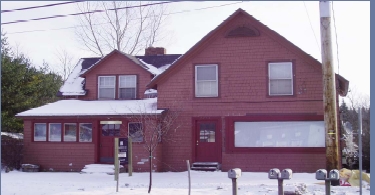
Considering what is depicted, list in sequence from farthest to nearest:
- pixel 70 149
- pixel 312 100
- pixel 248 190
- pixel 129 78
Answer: pixel 129 78, pixel 70 149, pixel 312 100, pixel 248 190

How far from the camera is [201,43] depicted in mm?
21422

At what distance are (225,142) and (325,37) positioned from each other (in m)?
7.34

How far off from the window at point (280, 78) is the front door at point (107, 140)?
724cm

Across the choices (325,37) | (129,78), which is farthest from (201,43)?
(325,37)

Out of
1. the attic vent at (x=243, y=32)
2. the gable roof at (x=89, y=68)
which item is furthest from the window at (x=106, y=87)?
the attic vent at (x=243, y=32)

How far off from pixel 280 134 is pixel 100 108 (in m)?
8.26

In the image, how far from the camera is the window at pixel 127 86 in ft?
79.6

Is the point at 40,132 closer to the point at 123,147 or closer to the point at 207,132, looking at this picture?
the point at 123,147

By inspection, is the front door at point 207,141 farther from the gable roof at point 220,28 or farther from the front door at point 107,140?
the front door at point 107,140

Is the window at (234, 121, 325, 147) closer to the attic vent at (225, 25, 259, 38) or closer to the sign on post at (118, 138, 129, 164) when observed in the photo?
the attic vent at (225, 25, 259, 38)

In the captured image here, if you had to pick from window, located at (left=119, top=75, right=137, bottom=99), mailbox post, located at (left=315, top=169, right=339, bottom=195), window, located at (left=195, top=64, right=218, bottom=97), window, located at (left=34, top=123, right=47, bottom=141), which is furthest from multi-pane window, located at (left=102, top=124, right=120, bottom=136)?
mailbox post, located at (left=315, top=169, right=339, bottom=195)

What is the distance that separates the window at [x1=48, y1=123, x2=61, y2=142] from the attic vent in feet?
29.2

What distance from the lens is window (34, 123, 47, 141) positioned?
22616 mm

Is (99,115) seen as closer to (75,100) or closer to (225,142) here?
(75,100)
